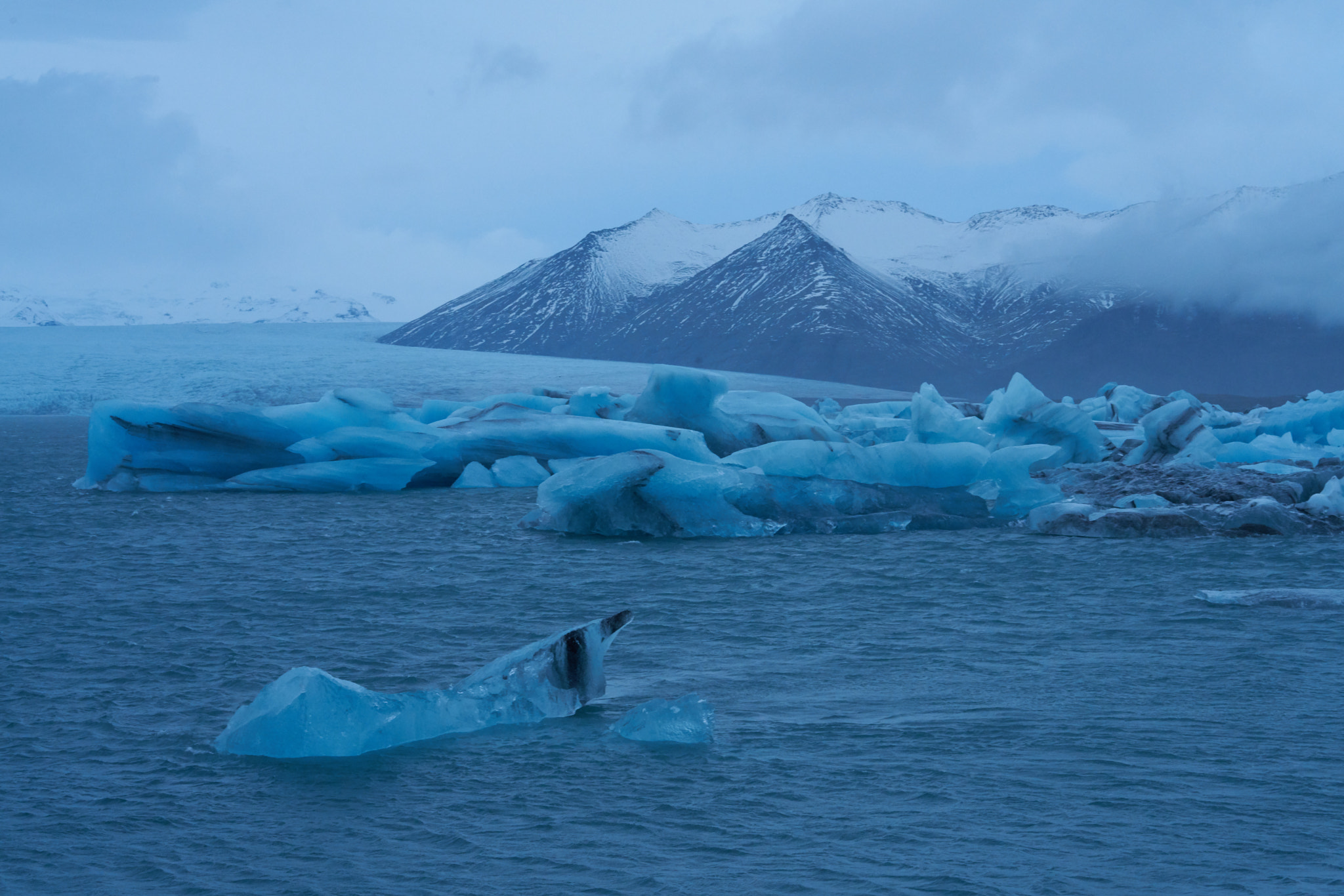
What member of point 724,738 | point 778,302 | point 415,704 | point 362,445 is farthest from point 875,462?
point 778,302

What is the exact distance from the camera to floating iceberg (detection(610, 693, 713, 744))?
5328 mm

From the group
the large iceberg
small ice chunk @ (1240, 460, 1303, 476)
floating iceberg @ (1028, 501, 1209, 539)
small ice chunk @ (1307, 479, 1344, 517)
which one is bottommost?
floating iceberg @ (1028, 501, 1209, 539)

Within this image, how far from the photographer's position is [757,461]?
12906 mm

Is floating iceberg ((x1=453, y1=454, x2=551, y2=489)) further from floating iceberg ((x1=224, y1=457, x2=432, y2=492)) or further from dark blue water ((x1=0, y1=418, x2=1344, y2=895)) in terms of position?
dark blue water ((x1=0, y1=418, x2=1344, y2=895))

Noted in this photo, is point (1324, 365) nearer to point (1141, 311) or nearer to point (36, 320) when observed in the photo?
point (1141, 311)

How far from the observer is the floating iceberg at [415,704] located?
5.17 meters

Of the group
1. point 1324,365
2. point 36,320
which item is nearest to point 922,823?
point 1324,365

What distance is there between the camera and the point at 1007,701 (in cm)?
604

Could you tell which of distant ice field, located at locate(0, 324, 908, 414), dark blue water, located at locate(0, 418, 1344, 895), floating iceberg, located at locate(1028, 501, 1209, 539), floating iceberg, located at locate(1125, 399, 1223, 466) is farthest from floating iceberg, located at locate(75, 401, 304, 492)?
distant ice field, located at locate(0, 324, 908, 414)

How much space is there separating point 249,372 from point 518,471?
89.0 feet

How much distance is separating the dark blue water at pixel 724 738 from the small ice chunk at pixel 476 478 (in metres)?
6.95

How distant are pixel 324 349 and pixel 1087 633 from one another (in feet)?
140

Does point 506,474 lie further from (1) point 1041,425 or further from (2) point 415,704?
(2) point 415,704

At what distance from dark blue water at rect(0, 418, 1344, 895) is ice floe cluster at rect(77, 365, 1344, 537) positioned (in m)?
1.76
